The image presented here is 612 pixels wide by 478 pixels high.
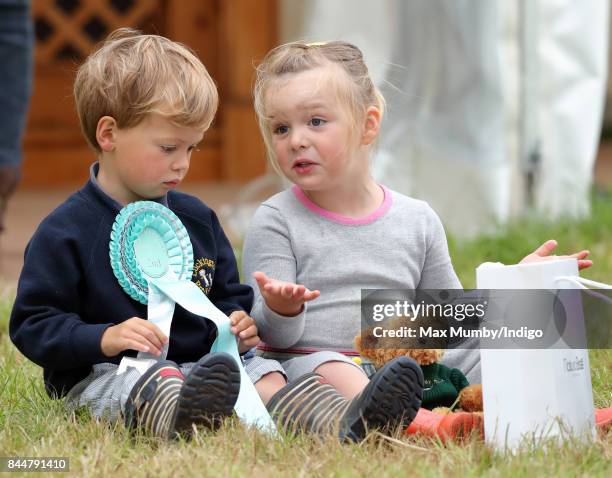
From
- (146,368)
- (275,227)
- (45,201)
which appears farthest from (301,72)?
(45,201)

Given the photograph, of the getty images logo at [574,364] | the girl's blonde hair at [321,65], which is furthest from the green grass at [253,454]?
the girl's blonde hair at [321,65]

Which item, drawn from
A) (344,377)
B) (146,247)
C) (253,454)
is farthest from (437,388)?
(146,247)

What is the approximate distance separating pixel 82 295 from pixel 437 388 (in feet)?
2.52

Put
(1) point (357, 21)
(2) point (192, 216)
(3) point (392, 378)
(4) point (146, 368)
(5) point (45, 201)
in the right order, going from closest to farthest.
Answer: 1. (3) point (392, 378)
2. (4) point (146, 368)
3. (2) point (192, 216)
4. (1) point (357, 21)
5. (5) point (45, 201)

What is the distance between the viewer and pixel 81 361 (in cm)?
227

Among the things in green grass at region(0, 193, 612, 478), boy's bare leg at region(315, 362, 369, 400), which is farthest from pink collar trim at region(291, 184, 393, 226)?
green grass at region(0, 193, 612, 478)

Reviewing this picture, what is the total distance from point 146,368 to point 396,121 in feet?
8.93

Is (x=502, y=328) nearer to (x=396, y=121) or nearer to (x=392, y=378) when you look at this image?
(x=392, y=378)

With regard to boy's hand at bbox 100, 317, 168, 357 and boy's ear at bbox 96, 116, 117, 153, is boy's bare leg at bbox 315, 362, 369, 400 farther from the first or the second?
boy's ear at bbox 96, 116, 117, 153

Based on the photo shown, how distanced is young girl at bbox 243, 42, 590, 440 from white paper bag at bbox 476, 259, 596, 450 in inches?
18.7

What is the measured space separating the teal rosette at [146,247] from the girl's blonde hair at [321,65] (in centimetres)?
34

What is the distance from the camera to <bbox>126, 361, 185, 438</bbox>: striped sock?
2092 mm

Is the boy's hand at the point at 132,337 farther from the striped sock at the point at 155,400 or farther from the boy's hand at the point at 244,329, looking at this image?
the boy's hand at the point at 244,329

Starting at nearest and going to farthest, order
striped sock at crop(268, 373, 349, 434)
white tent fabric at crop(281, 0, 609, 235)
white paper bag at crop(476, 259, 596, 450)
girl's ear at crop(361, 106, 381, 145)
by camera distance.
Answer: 1. white paper bag at crop(476, 259, 596, 450)
2. striped sock at crop(268, 373, 349, 434)
3. girl's ear at crop(361, 106, 381, 145)
4. white tent fabric at crop(281, 0, 609, 235)
